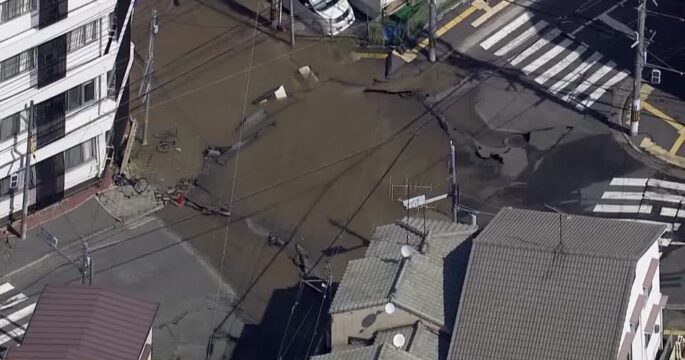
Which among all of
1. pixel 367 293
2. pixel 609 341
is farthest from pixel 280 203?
pixel 609 341

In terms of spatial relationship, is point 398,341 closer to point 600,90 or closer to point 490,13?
point 600,90

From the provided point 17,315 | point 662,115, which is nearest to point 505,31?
point 662,115

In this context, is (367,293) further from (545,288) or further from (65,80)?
(65,80)

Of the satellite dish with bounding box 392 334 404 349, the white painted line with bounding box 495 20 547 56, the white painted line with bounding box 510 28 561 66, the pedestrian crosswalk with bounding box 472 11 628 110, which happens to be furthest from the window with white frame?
the white painted line with bounding box 510 28 561 66

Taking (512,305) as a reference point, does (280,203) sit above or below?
above

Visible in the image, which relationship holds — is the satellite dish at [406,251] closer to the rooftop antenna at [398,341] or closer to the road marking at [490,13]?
the rooftop antenna at [398,341]

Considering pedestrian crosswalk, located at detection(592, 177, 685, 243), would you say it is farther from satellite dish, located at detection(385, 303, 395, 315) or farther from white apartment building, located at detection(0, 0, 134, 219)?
white apartment building, located at detection(0, 0, 134, 219)

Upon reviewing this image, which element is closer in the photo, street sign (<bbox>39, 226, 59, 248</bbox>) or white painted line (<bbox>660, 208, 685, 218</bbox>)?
street sign (<bbox>39, 226, 59, 248</bbox>)
